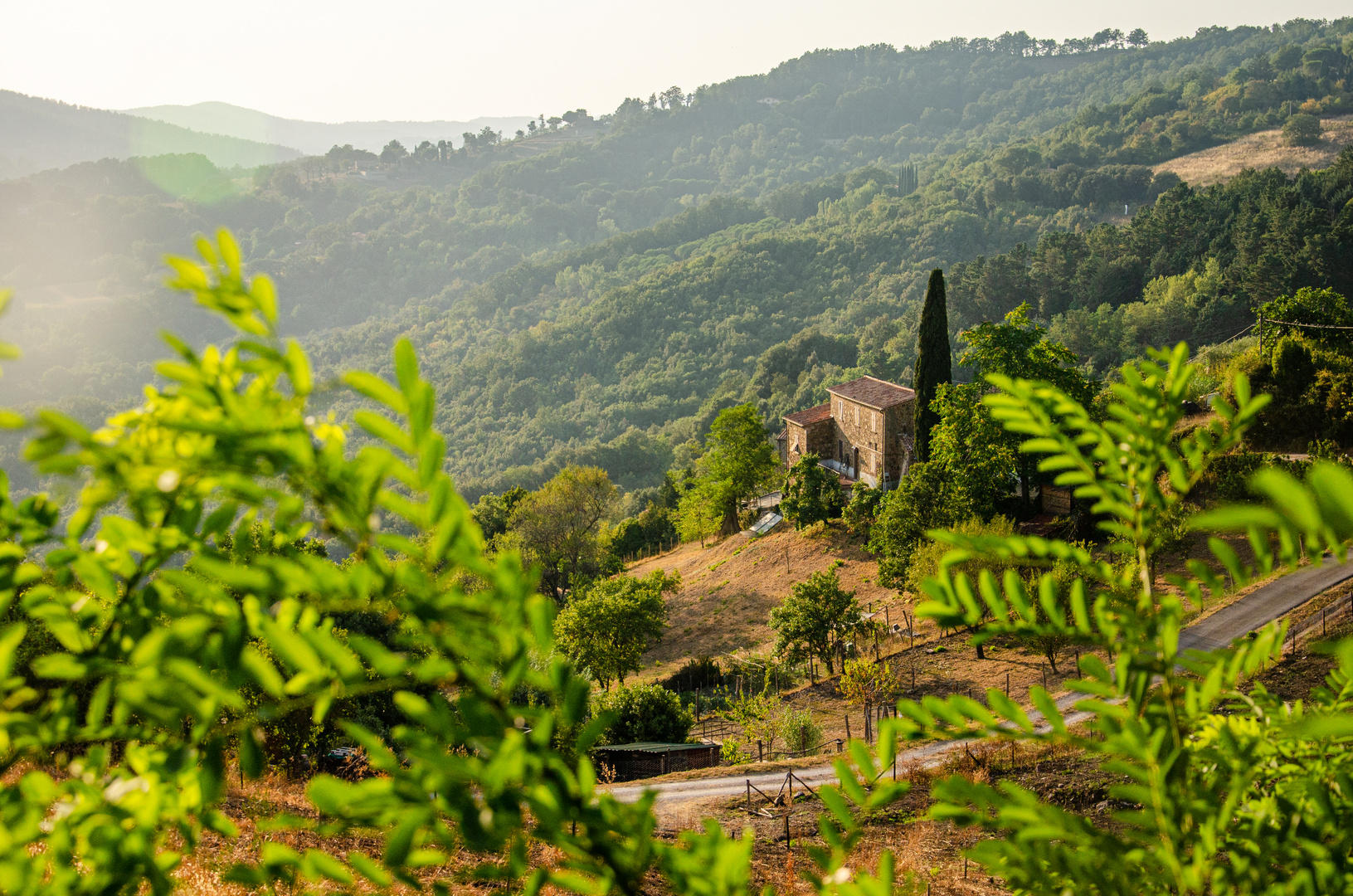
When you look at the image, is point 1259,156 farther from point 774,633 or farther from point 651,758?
point 651,758

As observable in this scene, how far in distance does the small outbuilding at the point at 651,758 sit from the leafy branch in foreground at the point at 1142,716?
14732mm

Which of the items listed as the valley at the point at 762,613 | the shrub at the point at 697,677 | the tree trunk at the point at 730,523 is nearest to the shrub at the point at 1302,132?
the valley at the point at 762,613

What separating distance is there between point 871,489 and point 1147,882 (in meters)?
A: 29.3

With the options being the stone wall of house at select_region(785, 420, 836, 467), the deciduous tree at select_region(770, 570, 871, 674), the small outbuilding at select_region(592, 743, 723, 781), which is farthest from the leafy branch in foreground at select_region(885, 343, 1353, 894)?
the stone wall of house at select_region(785, 420, 836, 467)

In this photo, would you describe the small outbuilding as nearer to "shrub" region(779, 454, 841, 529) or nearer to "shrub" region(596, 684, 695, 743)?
"shrub" region(596, 684, 695, 743)

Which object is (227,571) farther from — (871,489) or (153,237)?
(153,237)

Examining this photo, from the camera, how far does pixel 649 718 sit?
56.6 feet

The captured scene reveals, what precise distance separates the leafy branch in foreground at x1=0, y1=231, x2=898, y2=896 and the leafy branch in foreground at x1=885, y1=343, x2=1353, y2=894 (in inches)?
12.1

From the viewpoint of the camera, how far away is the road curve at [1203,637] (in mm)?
12711

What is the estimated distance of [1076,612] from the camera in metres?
1.52

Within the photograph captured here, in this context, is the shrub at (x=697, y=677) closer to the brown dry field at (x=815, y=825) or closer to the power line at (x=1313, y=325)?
the brown dry field at (x=815, y=825)

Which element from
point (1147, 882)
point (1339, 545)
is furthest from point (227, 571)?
point (1147, 882)

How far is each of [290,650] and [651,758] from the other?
51.5 feet

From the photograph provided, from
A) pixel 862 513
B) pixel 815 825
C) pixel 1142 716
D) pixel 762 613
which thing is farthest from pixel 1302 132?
pixel 1142 716
